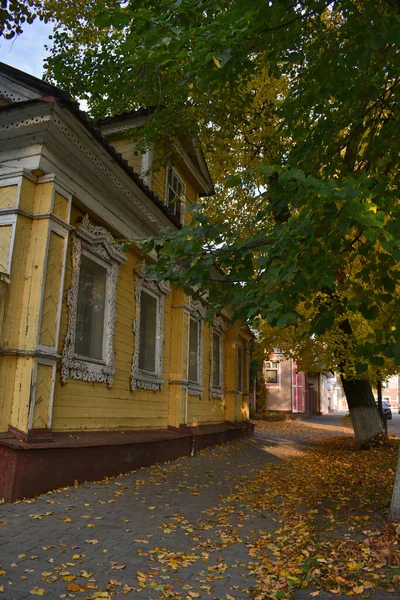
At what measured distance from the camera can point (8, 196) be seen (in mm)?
5906

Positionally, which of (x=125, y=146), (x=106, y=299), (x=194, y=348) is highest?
(x=125, y=146)

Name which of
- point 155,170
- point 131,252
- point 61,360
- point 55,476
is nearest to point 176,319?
point 131,252

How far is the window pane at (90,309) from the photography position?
7.13 metres

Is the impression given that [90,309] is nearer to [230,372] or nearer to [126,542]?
[126,542]

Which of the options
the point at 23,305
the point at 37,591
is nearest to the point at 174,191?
the point at 23,305

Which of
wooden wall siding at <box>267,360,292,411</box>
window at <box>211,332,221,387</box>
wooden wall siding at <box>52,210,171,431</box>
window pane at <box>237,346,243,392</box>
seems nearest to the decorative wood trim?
wooden wall siding at <box>52,210,171,431</box>

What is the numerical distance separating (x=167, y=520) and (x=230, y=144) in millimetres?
9427

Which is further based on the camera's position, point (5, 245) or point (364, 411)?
point (364, 411)

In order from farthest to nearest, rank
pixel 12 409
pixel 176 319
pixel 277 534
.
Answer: pixel 176 319 < pixel 12 409 < pixel 277 534

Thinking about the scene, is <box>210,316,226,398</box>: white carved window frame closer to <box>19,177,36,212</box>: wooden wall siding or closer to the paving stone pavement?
the paving stone pavement

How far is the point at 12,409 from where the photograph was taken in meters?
5.49

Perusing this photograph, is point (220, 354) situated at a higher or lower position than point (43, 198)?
lower

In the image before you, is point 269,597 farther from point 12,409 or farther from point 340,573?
point 12,409

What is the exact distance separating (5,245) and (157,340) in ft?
15.1
